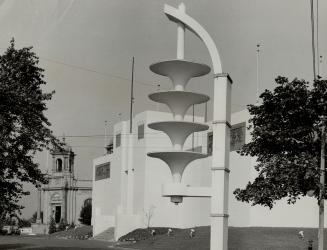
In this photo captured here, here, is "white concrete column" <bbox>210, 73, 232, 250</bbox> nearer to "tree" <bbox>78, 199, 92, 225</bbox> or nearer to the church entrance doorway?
"tree" <bbox>78, 199, 92, 225</bbox>

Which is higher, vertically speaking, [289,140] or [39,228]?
[289,140]

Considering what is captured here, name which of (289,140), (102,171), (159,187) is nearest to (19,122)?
(289,140)

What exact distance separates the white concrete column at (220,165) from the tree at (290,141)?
36.6 feet

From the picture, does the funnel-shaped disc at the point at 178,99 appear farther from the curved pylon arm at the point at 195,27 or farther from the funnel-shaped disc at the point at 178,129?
the curved pylon arm at the point at 195,27

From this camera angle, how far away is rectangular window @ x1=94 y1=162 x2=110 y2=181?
83.9 meters

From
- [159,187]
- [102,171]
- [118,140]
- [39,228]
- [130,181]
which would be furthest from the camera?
[39,228]

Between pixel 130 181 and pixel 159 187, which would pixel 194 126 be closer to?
pixel 159 187

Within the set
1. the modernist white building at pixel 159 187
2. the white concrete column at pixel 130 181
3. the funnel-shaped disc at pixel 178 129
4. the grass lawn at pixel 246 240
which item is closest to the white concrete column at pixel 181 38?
the funnel-shaped disc at pixel 178 129

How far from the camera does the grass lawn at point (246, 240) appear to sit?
142ft

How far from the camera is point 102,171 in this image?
86188 millimetres

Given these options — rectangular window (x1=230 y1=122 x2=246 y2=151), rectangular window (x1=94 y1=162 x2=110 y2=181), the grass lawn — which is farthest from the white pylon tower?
rectangular window (x1=94 y1=162 x2=110 y2=181)

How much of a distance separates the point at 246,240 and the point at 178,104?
3522cm

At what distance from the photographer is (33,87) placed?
24.0m

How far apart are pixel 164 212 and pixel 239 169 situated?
1351 cm
